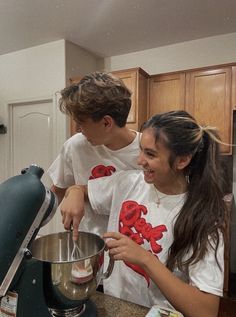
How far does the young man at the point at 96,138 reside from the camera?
0.99 m

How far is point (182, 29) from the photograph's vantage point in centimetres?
250

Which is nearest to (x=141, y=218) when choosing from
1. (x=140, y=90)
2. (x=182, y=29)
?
(x=140, y=90)

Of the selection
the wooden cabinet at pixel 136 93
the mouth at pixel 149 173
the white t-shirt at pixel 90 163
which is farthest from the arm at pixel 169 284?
the wooden cabinet at pixel 136 93

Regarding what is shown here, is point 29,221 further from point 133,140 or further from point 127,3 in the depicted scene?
point 127,3

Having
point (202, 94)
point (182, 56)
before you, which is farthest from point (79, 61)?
point (202, 94)

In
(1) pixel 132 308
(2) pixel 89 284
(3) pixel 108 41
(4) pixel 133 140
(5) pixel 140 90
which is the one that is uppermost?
(3) pixel 108 41

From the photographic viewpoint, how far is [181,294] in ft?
2.16

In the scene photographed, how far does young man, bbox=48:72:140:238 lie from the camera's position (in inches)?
39.1

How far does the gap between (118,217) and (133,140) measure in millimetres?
324

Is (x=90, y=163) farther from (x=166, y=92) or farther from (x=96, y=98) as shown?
(x=166, y=92)

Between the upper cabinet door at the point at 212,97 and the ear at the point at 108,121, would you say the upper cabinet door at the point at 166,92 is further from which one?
the ear at the point at 108,121

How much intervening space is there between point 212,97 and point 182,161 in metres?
1.86

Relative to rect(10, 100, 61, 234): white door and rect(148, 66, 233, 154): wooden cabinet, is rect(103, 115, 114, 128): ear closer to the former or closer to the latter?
rect(148, 66, 233, 154): wooden cabinet

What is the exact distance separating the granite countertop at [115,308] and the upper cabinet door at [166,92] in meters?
Result: 2.15
